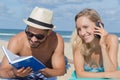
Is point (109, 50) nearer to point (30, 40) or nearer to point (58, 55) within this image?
point (58, 55)

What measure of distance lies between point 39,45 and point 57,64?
0.35 meters

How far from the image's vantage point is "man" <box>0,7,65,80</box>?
3.96 meters

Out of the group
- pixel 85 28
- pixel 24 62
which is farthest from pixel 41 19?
pixel 24 62

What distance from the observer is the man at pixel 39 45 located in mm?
3961

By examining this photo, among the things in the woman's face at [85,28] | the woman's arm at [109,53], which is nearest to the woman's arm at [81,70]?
the woman's arm at [109,53]

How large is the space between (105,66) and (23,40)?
3.65 ft

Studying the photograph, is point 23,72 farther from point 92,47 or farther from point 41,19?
point 92,47

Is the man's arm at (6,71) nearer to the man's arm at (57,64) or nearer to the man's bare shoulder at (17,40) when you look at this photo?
the man's bare shoulder at (17,40)

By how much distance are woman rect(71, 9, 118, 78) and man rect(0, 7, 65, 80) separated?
0.24 metres

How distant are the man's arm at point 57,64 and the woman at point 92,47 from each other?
0.56 feet

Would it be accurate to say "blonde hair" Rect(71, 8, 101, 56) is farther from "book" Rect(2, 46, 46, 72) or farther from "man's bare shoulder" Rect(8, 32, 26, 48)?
"book" Rect(2, 46, 46, 72)

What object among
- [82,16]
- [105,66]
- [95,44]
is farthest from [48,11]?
[105,66]

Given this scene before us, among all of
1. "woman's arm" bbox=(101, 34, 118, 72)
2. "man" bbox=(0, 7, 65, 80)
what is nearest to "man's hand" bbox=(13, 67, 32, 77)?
"man" bbox=(0, 7, 65, 80)

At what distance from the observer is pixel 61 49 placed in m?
4.41
